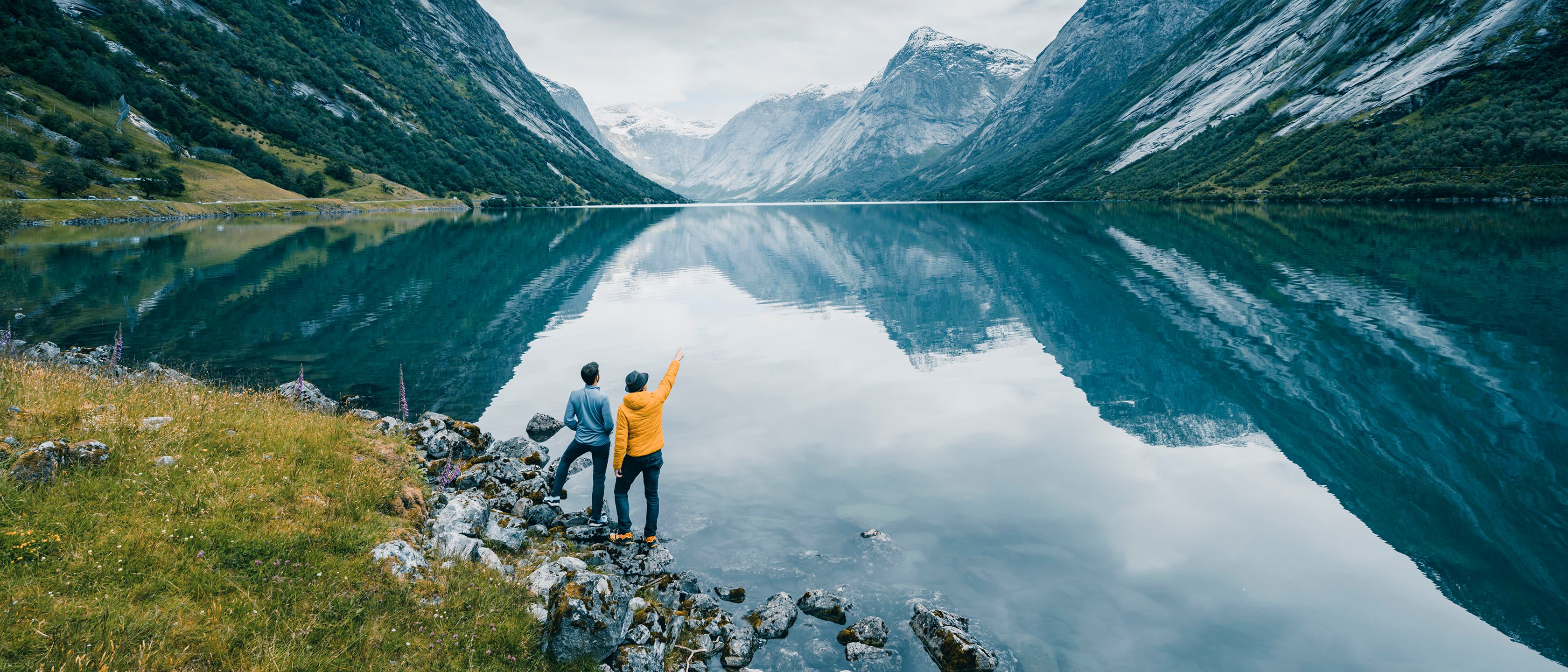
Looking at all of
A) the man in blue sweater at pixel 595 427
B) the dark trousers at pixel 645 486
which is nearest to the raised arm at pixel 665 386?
the dark trousers at pixel 645 486

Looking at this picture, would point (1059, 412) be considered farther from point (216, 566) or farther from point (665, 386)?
point (216, 566)

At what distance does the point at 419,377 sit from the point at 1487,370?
1503 inches

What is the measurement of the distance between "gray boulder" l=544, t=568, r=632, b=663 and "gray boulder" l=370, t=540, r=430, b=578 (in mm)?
1764

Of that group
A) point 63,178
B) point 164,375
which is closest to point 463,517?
point 164,375

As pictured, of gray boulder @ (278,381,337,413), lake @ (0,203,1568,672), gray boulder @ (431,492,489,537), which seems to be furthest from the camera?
gray boulder @ (278,381,337,413)

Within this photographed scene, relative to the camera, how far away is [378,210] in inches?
6427

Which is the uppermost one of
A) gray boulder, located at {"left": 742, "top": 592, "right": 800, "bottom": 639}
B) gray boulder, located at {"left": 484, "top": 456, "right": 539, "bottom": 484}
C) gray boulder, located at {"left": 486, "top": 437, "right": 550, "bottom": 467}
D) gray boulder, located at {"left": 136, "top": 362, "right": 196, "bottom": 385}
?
gray boulder, located at {"left": 136, "top": 362, "right": 196, "bottom": 385}

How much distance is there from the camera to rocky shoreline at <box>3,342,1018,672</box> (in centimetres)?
875

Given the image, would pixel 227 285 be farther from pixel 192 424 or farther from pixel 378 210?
pixel 378 210

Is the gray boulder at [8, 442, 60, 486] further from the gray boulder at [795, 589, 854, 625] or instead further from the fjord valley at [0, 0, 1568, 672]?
the gray boulder at [795, 589, 854, 625]

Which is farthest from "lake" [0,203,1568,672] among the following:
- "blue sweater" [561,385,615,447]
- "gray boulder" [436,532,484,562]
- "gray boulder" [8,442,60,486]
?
"gray boulder" [8,442,60,486]

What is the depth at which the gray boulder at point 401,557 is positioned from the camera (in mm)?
8719

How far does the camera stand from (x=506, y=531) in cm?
1198

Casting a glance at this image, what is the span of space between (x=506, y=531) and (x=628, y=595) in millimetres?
3840
